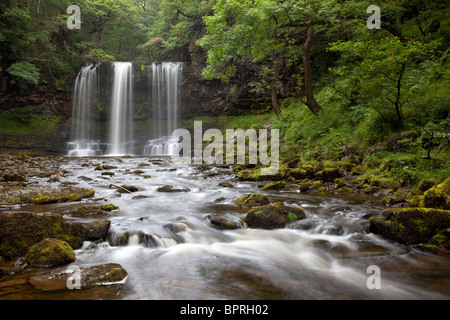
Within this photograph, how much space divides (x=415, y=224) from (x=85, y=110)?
28.0 metres

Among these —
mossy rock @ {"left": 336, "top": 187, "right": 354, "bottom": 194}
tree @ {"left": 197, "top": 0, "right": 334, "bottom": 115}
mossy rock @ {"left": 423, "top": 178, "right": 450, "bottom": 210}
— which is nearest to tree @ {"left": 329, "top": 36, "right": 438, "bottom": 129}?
tree @ {"left": 197, "top": 0, "right": 334, "bottom": 115}

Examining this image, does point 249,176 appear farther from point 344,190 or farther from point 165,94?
point 165,94

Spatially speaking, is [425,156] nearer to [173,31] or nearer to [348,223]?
[348,223]

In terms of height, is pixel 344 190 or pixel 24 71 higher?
pixel 24 71

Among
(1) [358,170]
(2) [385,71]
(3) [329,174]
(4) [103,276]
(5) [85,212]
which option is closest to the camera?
(4) [103,276]

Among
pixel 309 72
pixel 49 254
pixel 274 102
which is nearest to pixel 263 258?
pixel 49 254

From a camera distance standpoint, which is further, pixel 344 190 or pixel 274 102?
pixel 274 102

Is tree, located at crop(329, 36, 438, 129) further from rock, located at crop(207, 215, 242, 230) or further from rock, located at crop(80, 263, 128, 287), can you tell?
rock, located at crop(80, 263, 128, 287)

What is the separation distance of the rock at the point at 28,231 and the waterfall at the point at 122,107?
22669 mm

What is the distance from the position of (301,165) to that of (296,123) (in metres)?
5.50

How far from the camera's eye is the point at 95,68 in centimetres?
2714

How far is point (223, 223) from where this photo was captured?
213 inches

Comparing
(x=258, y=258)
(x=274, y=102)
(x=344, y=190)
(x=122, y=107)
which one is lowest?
(x=258, y=258)

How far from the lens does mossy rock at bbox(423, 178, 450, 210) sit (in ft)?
15.0
